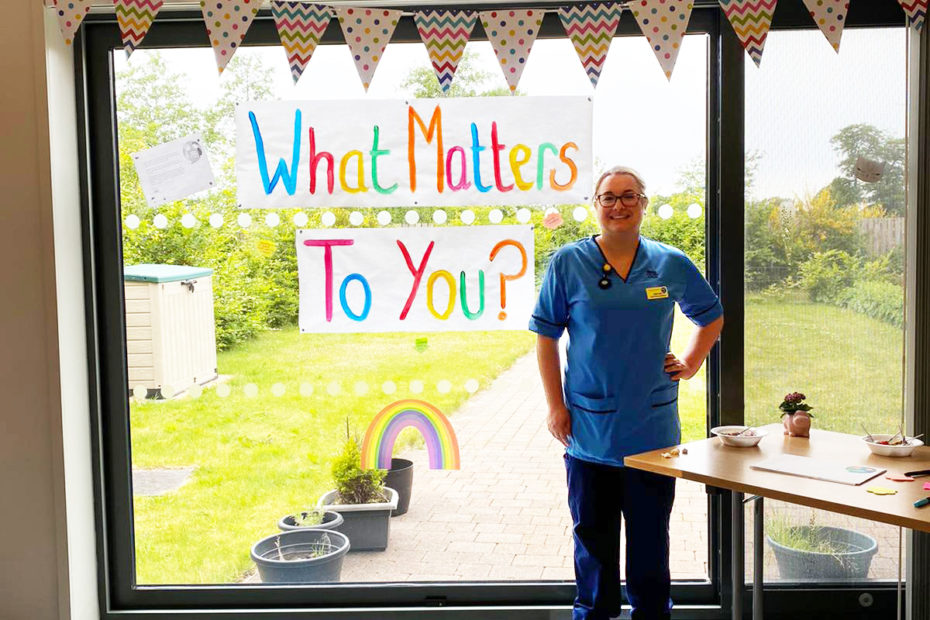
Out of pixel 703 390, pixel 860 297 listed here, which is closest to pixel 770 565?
pixel 703 390

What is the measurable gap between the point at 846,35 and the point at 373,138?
1.64m

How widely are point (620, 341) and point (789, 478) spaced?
649mm

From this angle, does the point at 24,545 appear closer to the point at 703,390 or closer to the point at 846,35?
the point at 703,390

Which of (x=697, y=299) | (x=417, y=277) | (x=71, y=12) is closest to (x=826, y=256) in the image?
(x=697, y=299)

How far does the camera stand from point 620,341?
2.51m

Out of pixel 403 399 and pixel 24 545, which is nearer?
pixel 24 545

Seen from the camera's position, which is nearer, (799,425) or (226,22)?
(799,425)

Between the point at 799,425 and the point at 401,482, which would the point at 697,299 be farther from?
the point at 401,482

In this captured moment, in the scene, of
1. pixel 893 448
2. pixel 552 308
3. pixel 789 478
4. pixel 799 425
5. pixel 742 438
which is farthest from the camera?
pixel 552 308

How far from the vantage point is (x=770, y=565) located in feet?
9.50

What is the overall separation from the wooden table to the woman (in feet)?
0.70

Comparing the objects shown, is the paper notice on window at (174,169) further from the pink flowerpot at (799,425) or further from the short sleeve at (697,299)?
the pink flowerpot at (799,425)

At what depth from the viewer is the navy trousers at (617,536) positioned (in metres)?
2.54

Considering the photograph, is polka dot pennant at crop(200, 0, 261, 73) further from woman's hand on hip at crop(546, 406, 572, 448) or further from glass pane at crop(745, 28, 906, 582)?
glass pane at crop(745, 28, 906, 582)
